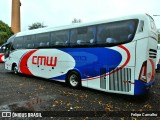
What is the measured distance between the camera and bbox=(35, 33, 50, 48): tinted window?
11.6 metres

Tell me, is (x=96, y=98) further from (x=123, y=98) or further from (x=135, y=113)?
(x=135, y=113)

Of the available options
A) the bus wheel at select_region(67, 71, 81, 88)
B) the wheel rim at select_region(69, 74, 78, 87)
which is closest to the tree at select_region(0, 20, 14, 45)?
the bus wheel at select_region(67, 71, 81, 88)

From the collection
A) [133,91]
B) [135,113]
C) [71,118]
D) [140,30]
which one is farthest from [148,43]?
[71,118]

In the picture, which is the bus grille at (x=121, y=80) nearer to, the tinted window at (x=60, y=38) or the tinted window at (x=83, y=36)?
the tinted window at (x=83, y=36)

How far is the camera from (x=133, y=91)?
7.48 m

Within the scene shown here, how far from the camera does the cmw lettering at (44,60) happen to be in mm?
11156

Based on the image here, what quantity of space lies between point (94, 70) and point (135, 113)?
3.00m

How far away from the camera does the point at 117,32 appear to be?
8.11 meters

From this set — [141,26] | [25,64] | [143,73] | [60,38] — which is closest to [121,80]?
[143,73]

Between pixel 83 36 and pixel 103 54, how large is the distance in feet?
5.04

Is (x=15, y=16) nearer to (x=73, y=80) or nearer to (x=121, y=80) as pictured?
(x=73, y=80)

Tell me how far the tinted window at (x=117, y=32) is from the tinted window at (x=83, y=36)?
0.38m

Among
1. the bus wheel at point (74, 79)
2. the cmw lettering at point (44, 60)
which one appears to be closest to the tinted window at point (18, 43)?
the cmw lettering at point (44, 60)

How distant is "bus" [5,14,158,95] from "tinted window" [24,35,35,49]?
0.25m
